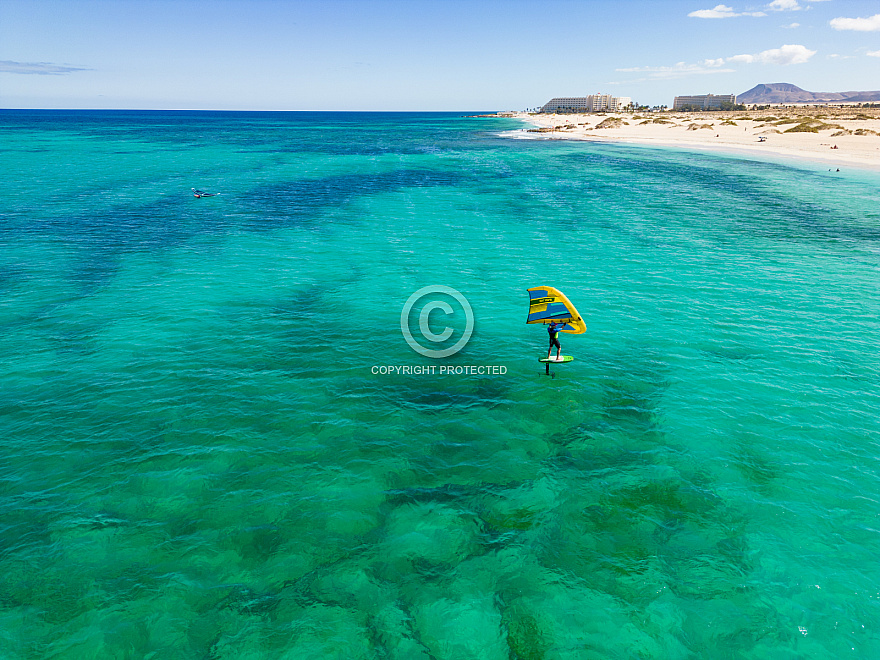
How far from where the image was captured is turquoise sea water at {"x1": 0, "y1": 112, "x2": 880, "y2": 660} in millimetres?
14000

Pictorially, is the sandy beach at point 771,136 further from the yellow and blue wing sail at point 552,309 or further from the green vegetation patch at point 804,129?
the yellow and blue wing sail at point 552,309

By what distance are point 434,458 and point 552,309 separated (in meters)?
9.70

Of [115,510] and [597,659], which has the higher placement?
[115,510]

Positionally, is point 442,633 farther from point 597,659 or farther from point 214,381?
point 214,381

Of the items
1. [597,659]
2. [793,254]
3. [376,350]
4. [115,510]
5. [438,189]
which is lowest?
[597,659]

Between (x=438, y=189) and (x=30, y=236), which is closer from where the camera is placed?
(x=30, y=236)

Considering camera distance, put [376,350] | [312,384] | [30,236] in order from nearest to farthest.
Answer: [312,384]
[376,350]
[30,236]

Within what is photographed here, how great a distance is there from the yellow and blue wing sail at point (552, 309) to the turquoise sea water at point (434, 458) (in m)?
3.60

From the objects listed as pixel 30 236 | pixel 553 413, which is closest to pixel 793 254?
pixel 553 413

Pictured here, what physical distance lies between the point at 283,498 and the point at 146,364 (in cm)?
1447

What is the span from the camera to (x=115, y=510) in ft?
57.5

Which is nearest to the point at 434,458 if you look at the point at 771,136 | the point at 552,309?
the point at 552,309

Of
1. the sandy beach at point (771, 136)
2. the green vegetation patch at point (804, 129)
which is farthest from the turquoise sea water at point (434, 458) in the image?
the green vegetation patch at point (804, 129)

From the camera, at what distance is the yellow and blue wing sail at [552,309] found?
23.9 metres
